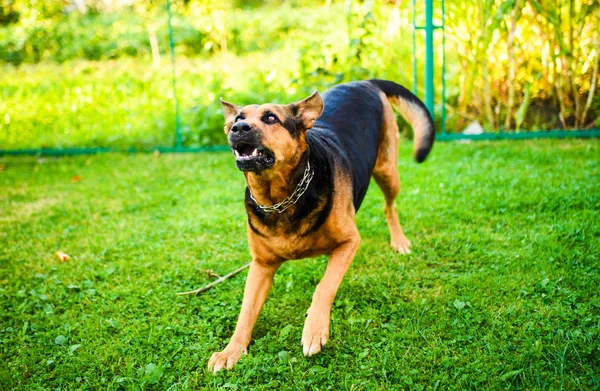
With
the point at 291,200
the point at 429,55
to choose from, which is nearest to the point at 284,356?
the point at 291,200

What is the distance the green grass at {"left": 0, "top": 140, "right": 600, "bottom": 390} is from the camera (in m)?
2.75

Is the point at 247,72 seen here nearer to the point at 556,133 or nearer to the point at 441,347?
the point at 556,133

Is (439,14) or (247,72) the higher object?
(439,14)

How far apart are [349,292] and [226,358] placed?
1108mm

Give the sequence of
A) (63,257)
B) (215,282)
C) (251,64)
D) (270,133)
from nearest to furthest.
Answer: (270,133), (215,282), (63,257), (251,64)

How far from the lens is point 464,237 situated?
438 cm

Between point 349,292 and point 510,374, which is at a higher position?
point 510,374

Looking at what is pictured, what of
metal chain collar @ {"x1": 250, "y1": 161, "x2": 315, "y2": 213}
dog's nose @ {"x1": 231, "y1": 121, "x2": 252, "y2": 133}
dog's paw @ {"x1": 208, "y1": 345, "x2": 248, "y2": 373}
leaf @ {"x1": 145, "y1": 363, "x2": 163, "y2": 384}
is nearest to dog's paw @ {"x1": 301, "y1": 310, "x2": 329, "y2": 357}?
dog's paw @ {"x1": 208, "y1": 345, "x2": 248, "y2": 373}

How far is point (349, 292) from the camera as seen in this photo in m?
3.65

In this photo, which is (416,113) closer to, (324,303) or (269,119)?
(269,119)

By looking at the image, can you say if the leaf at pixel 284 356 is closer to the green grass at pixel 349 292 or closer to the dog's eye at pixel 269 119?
the green grass at pixel 349 292

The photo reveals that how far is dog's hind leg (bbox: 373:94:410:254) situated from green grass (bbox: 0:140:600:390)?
5.3 inches

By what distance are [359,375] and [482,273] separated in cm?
150

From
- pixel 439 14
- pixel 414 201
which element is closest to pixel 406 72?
pixel 439 14
